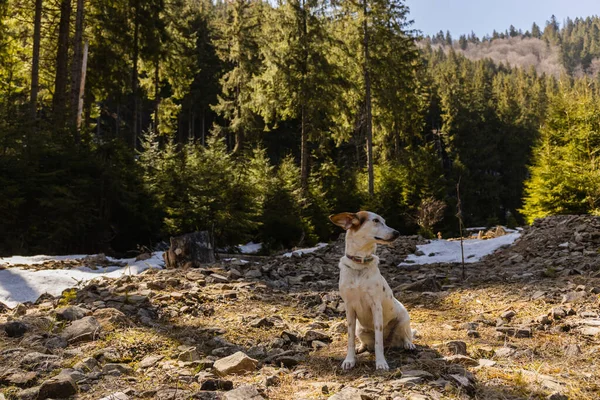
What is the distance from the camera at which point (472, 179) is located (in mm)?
43781

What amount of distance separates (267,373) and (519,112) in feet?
199

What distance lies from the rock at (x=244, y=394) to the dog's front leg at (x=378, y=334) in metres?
1.08

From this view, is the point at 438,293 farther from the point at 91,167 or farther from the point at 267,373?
the point at 91,167

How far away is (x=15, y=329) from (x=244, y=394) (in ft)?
9.53

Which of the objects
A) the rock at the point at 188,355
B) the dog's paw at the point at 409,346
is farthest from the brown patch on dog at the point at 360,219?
the rock at the point at 188,355

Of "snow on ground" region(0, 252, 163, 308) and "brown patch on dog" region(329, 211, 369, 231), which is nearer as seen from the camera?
"brown patch on dog" region(329, 211, 369, 231)

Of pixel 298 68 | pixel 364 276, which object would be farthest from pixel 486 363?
pixel 298 68

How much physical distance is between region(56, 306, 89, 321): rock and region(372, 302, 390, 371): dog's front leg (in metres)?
3.35

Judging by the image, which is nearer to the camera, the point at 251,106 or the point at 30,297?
the point at 30,297

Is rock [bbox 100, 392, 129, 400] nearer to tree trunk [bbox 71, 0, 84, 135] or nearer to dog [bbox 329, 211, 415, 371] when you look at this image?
dog [bbox 329, 211, 415, 371]

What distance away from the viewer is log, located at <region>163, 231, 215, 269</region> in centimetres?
828

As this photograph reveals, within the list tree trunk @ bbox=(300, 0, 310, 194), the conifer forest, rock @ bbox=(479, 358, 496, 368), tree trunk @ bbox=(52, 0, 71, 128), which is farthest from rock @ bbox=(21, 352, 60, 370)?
tree trunk @ bbox=(300, 0, 310, 194)

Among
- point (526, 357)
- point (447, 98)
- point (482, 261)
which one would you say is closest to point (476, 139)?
point (447, 98)

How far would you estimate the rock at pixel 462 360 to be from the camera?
3465 millimetres
